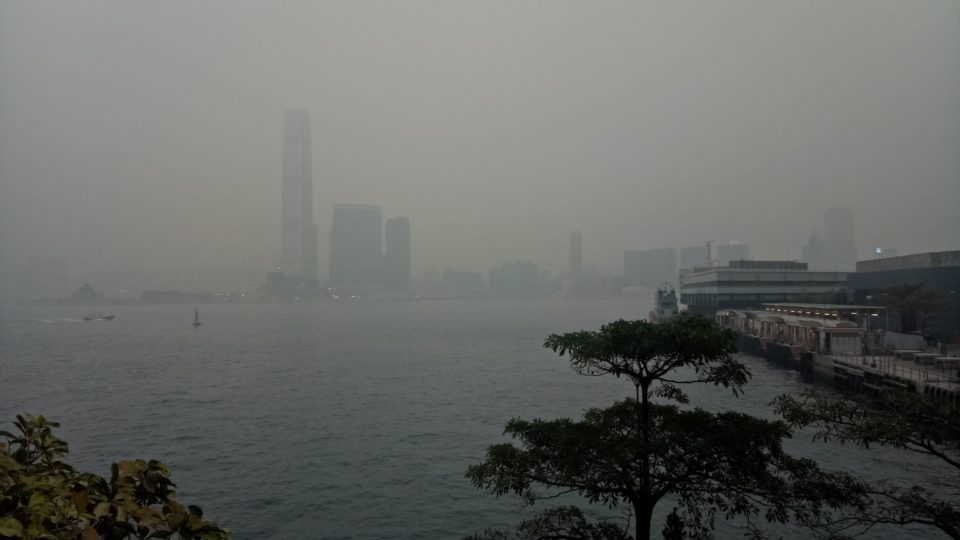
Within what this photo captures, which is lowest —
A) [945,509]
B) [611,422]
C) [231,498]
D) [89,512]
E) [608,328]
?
[231,498]

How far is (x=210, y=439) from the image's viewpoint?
2477 cm

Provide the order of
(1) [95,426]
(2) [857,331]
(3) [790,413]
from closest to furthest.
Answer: (3) [790,413], (1) [95,426], (2) [857,331]

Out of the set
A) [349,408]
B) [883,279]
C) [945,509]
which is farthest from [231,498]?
[883,279]

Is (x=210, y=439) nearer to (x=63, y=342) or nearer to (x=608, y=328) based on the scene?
(x=608, y=328)

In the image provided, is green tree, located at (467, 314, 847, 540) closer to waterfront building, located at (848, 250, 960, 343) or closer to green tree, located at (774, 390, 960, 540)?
green tree, located at (774, 390, 960, 540)

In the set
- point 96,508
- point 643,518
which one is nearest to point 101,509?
point 96,508

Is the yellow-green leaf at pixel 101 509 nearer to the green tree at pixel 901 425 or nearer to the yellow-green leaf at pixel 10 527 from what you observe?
the yellow-green leaf at pixel 10 527

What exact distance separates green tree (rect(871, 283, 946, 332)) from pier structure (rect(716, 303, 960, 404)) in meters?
1.54

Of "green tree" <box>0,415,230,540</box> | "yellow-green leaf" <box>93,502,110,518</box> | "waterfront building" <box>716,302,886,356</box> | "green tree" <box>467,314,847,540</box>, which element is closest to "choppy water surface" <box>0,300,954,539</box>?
"waterfront building" <box>716,302,886,356</box>

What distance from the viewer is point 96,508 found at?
3.18 metres

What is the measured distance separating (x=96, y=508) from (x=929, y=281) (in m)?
59.4

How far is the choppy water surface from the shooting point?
1683 cm

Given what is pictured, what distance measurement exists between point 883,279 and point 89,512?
222ft

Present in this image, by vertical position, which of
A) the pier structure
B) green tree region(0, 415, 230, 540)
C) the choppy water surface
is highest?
green tree region(0, 415, 230, 540)
